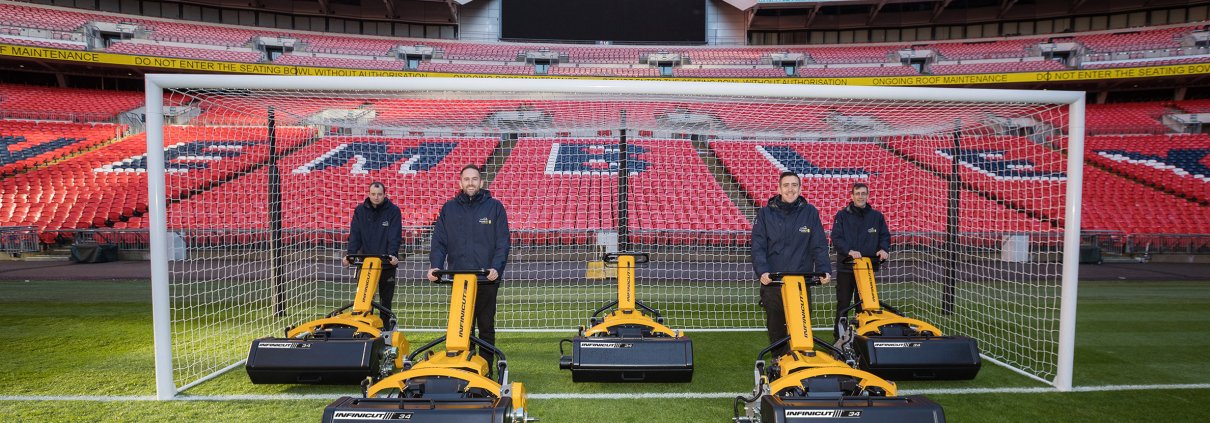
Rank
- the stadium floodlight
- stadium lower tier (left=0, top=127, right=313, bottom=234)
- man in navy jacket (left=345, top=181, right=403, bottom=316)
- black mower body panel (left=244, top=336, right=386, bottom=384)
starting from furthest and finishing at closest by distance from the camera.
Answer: stadium lower tier (left=0, top=127, right=313, bottom=234), man in navy jacket (left=345, top=181, right=403, bottom=316), the stadium floodlight, black mower body panel (left=244, top=336, right=386, bottom=384)

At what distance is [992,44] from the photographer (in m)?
23.1

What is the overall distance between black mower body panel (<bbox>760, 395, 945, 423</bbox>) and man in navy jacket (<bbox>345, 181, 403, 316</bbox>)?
3.63m

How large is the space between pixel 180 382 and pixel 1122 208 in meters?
17.6

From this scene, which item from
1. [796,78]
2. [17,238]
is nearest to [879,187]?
[796,78]

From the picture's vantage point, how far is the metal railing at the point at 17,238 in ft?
33.9

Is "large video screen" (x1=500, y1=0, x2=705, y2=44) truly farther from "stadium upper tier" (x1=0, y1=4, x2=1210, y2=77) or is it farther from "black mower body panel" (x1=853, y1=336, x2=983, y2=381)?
"black mower body panel" (x1=853, y1=336, x2=983, y2=381)

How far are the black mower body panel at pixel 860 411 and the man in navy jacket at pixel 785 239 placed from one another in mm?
1072

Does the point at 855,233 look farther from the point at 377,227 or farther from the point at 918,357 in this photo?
the point at 377,227

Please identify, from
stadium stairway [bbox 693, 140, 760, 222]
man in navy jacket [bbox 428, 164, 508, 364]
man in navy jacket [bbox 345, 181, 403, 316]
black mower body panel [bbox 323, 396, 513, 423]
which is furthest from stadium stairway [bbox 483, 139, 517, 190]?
black mower body panel [bbox 323, 396, 513, 423]

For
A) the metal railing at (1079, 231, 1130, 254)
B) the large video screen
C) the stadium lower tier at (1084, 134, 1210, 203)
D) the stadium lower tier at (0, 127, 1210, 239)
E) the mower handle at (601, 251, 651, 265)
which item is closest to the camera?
the mower handle at (601, 251, 651, 265)

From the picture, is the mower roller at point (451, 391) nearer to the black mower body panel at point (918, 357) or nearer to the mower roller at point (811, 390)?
the mower roller at point (811, 390)

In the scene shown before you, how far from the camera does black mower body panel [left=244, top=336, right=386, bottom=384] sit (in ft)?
12.5

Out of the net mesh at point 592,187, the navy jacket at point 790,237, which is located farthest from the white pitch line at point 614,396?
the navy jacket at point 790,237

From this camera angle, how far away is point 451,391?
10.0 feet
